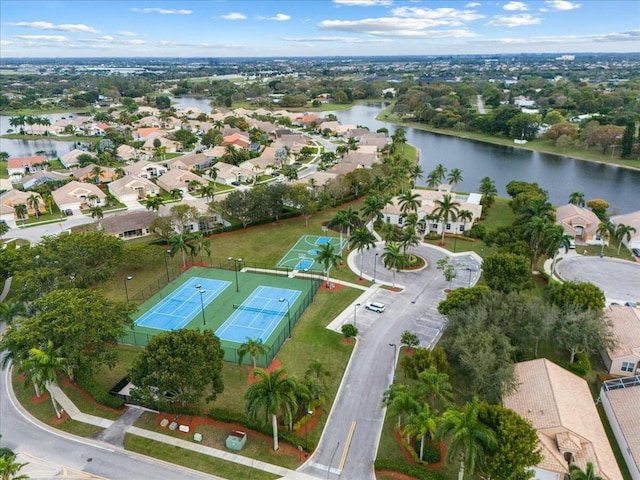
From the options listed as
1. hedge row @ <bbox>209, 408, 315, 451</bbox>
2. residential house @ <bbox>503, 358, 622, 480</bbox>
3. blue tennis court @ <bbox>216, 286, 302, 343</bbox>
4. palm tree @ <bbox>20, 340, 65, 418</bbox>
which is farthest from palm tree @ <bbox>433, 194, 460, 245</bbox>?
palm tree @ <bbox>20, 340, 65, 418</bbox>

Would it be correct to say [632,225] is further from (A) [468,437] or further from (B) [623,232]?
(A) [468,437]

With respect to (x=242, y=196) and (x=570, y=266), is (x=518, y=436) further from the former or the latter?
(x=242, y=196)

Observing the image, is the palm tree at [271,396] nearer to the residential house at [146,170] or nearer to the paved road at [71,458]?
the paved road at [71,458]

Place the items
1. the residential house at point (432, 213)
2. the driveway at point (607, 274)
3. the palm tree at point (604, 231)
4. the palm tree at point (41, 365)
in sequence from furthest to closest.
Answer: the residential house at point (432, 213), the palm tree at point (604, 231), the driveway at point (607, 274), the palm tree at point (41, 365)

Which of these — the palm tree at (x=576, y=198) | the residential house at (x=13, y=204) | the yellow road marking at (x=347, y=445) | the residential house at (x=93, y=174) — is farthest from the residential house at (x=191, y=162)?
the yellow road marking at (x=347, y=445)

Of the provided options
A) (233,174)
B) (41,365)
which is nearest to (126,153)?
(233,174)

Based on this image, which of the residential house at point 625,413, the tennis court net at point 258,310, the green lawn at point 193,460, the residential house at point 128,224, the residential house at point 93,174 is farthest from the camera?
the residential house at point 93,174

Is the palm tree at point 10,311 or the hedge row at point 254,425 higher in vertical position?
the palm tree at point 10,311

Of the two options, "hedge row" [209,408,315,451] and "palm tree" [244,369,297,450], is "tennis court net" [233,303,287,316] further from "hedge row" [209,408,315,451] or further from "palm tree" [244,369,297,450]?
"palm tree" [244,369,297,450]
